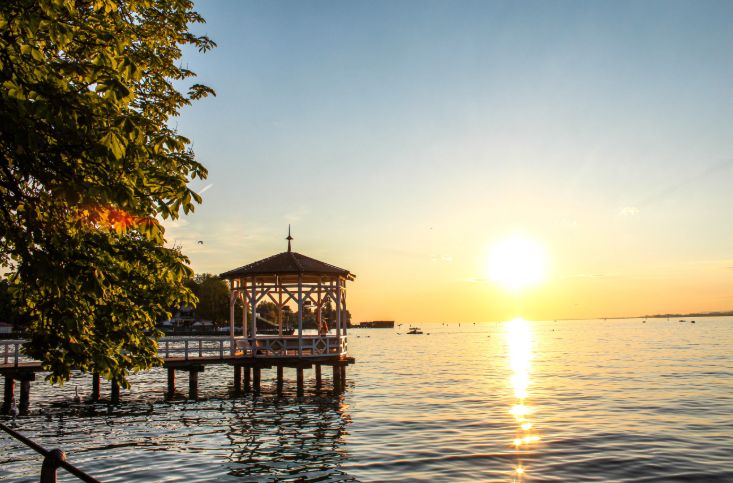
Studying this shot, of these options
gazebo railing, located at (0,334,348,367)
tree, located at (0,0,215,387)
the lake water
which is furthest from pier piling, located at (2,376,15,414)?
tree, located at (0,0,215,387)

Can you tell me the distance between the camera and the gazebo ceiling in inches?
1171

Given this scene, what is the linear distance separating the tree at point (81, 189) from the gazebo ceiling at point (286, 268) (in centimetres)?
1813

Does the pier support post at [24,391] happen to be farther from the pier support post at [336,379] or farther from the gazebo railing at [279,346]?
the pier support post at [336,379]

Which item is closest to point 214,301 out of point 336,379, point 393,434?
point 336,379

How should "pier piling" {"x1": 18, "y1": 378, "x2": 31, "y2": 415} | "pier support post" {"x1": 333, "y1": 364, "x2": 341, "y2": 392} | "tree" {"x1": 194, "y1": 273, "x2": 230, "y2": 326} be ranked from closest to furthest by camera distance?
"pier piling" {"x1": 18, "y1": 378, "x2": 31, "y2": 415} < "pier support post" {"x1": 333, "y1": 364, "x2": 341, "y2": 392} < "tree" {"x1": 194, "y1": 273, "x2": 230, "y2": 326}

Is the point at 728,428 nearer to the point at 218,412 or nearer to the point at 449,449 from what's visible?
the point at 449,449

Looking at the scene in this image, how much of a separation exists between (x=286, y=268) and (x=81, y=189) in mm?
22288

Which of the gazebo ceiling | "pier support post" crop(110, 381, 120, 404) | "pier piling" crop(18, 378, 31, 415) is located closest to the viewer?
"pier piling" crop(18, 378, 31, 415)

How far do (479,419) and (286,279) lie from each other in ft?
38.6

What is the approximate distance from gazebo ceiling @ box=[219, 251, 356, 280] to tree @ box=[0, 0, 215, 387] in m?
18.1

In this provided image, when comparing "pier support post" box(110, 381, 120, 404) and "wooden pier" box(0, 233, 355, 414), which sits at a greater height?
"wooden pier" box(0, 233, 355, 414)

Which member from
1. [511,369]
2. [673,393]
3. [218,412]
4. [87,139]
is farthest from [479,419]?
[511,369]

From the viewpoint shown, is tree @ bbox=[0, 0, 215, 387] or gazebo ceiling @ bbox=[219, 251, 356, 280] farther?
gazebo ceiling @ bbox=[219, 251, 356, 280]

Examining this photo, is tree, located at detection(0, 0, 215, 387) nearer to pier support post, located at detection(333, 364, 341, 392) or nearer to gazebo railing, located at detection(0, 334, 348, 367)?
gazebo railing, located at detection(0, 334, 348, 367)
